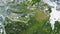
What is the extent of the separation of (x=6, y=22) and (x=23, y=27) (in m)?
0.17

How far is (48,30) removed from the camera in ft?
6.39

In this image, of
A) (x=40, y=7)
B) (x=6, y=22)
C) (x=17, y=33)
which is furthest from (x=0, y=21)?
(x=40, y=7)

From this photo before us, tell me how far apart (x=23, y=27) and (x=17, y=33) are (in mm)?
80

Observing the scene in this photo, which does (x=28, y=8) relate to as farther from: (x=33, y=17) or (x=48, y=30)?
(x=48, y=30)

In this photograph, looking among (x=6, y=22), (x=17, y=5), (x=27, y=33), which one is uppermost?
(x=17, y=5)

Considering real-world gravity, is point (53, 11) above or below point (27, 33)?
above

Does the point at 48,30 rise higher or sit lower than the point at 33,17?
lower

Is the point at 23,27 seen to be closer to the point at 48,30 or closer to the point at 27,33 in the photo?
the point at 27,33

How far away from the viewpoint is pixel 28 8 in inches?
78.3

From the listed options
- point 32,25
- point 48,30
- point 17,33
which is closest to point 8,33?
point 17,33

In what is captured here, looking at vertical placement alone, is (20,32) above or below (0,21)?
below

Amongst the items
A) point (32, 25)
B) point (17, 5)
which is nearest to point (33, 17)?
point (32, 25)

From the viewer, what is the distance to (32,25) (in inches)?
76.4

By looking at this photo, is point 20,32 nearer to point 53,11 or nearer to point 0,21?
point 0,21
